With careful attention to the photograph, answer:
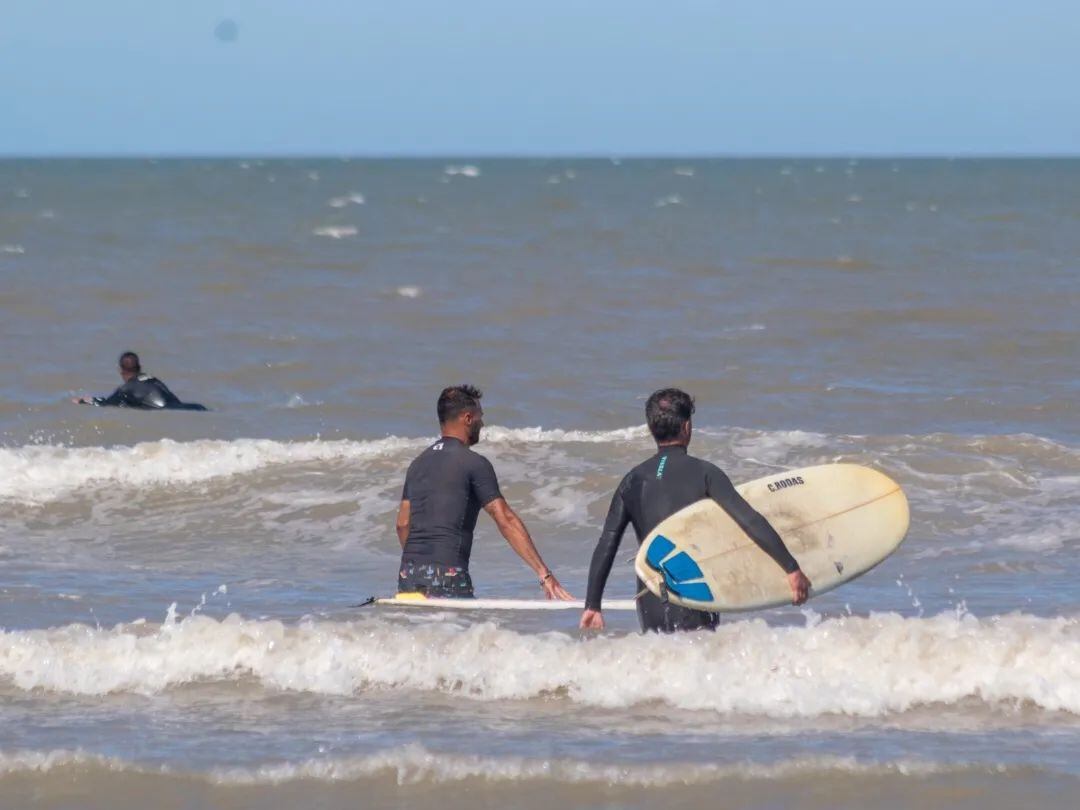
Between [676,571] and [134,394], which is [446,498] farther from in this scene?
[134,394]

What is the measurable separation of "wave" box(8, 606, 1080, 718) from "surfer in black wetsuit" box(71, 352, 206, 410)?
9386 millimetres

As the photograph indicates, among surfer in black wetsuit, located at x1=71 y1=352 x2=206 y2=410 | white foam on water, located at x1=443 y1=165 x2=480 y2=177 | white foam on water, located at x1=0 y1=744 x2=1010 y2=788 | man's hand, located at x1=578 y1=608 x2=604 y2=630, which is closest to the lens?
white foam on water, located at x1=0 y1=744 x2=1010 y2=788

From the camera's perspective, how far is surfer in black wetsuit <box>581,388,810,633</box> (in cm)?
585

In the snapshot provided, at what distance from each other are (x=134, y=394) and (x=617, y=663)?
10.9m

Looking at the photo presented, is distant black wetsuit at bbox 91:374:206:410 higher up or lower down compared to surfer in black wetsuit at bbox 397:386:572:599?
higher up

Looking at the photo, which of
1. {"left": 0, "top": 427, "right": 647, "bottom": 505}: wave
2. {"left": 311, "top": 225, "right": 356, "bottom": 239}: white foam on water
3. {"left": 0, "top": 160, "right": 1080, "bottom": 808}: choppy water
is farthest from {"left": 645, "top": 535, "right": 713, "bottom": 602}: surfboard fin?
{"left": 311, "top": 225, "right": 356, "bottom": 239}: white foam on water

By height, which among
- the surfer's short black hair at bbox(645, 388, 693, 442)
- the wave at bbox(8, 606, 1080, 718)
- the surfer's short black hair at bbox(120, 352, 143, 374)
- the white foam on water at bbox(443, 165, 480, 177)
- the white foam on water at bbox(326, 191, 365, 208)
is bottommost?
the wave at bbox(8, 606, 1080, 718)

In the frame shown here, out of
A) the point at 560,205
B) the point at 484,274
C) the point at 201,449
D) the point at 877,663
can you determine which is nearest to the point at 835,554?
the point at 877,663

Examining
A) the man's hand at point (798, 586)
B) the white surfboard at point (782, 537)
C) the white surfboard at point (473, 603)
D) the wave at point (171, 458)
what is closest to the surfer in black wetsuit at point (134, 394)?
the wave at point (171, 458)

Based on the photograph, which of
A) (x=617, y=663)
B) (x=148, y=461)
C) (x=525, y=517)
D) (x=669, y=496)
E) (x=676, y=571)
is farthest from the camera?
(x=148, y=461)

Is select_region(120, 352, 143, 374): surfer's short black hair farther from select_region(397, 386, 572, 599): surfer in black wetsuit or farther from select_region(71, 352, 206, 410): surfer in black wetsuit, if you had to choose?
select_region(397, 386, 572, 599): surfer in black wetsuit

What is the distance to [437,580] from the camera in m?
6.77

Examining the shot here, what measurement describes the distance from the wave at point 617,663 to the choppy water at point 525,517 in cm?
2

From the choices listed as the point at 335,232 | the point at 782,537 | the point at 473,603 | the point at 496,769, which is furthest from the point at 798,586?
the point at 335,232
